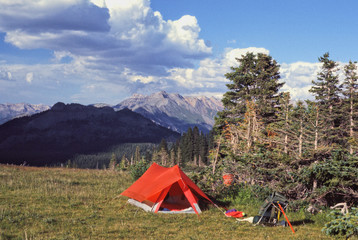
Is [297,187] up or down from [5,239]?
up

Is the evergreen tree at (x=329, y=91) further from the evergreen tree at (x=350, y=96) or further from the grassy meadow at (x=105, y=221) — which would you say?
the grassy meadow at (x=105, y=221)

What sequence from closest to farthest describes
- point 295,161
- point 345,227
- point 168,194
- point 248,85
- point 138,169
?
point 345,227, point 295,161, point 168,194, point 138,169, point 248,85

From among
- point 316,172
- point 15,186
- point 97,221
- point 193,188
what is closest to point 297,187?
point 316,172

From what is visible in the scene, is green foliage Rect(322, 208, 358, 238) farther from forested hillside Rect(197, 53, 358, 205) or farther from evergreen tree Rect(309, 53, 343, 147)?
evergreen tree Rect(309, 53, 343, 147)

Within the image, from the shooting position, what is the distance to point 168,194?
16141 mm

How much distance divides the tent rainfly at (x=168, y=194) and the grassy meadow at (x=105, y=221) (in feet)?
1.92

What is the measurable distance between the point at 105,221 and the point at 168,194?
462 centimetres

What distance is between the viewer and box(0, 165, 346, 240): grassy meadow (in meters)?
10.6

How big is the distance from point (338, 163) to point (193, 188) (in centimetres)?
695

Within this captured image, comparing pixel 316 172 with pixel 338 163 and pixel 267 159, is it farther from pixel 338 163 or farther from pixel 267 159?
pixel 267 159

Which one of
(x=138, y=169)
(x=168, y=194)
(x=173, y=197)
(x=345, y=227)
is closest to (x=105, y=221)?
(x=168, y=194)

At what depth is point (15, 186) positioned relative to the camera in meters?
18.3

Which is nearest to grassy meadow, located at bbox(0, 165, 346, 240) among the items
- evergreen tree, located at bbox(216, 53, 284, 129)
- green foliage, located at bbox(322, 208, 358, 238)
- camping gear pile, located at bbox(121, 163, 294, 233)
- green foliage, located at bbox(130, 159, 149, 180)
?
green foliage, located at bbox(322, 208, 358, 238)

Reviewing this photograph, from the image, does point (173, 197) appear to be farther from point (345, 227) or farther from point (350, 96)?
point (350, 96)
